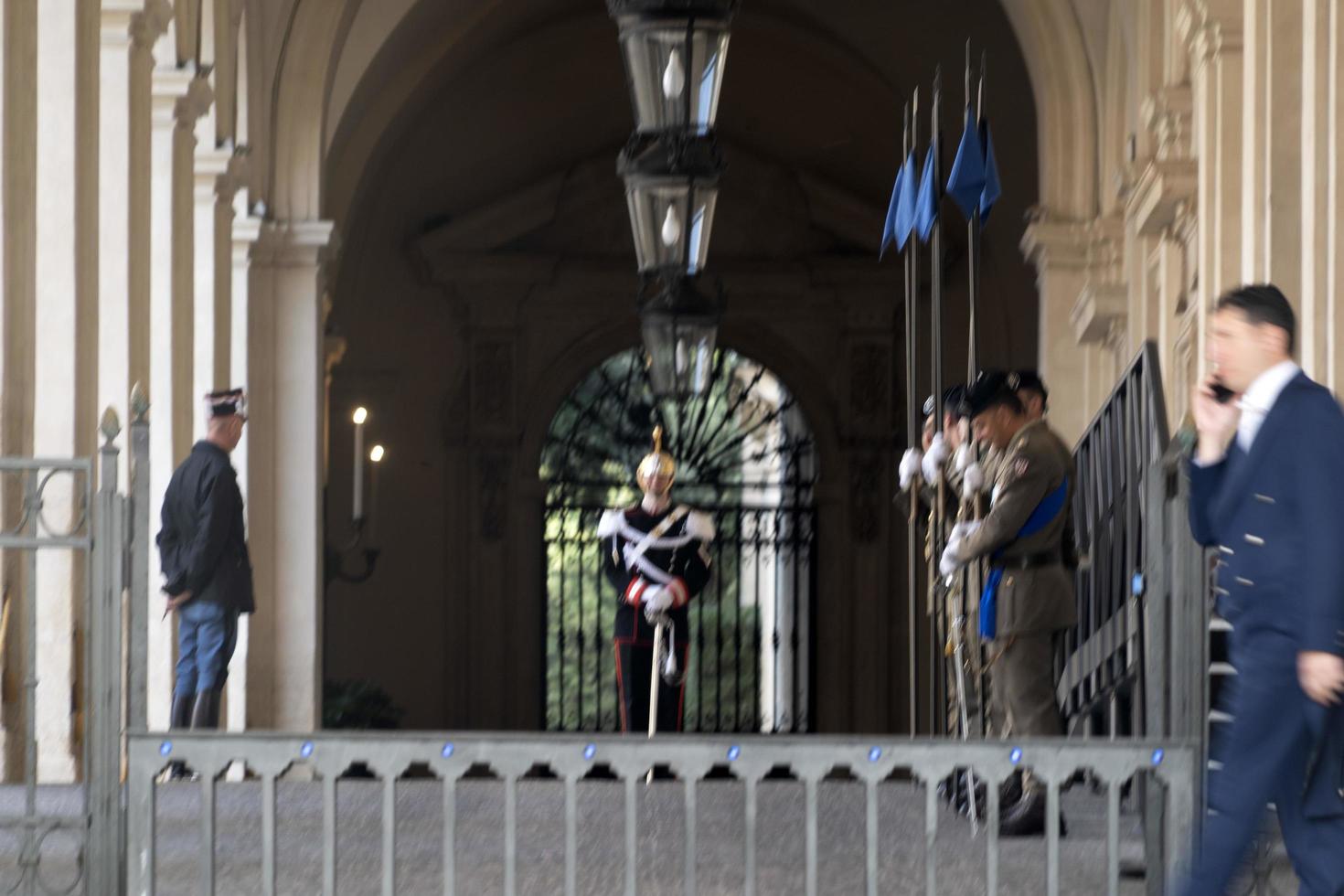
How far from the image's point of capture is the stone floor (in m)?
6.47

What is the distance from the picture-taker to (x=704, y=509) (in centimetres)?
2241

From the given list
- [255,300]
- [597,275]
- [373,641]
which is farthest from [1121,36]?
[373,641]

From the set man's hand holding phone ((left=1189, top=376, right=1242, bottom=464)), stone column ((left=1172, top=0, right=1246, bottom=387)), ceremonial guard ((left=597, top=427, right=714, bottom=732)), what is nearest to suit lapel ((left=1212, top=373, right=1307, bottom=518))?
man's hand holding phone ((left=1189, top=376, right=1242, bottom=464))

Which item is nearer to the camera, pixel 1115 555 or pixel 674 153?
pixel 674 153

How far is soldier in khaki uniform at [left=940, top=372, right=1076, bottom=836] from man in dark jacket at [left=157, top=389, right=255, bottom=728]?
3.37 m

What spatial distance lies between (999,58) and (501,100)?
16.5 feet

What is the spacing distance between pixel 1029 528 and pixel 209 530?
366 cm

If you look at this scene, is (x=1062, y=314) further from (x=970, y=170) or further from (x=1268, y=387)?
(x=1268, y=387)

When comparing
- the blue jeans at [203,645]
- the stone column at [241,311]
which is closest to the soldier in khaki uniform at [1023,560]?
the blue jeans at [203,645]

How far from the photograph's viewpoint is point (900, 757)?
18.3 feet

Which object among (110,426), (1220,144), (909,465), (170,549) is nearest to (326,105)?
(170,549)

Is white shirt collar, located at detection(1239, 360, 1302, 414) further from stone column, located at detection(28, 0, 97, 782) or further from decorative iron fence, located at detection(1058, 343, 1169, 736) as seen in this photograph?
stone column, located at detection(28, 0, 97, 782)

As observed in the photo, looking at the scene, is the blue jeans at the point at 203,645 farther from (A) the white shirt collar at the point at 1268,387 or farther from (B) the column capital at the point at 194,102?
(A) the white shirt collar at the point at 1268,387

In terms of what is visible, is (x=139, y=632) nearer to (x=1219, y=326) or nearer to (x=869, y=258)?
(x=1219, y=326)
